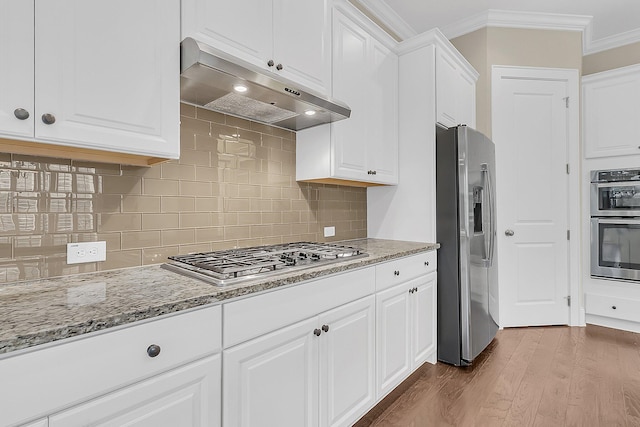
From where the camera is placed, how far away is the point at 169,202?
1657 mm

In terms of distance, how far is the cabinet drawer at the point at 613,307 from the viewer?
3174mm

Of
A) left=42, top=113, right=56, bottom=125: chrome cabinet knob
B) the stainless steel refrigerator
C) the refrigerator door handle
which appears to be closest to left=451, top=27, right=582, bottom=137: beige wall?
the refrigerator door handle

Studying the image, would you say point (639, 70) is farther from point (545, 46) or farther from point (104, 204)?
point (104, 204)

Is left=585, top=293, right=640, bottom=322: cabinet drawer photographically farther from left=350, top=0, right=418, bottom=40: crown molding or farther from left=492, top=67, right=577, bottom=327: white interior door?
left=350, top=0, right=418, bottom=40: crown molding

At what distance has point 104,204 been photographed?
145 centimetres

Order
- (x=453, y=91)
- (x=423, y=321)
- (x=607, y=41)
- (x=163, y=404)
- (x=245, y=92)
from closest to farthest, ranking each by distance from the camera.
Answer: (x=163, y=404), (x=245, y=92), (x=423, y=321), (x=453, y=91), (x=607, y=41)

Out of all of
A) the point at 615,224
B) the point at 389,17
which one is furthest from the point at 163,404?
the point at 615,224

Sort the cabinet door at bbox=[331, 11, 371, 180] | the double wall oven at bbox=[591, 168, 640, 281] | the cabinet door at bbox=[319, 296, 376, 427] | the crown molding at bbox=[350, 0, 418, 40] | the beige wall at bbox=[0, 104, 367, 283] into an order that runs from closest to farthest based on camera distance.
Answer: the beige wall at bbox=[0, 104, 367, 283]
the cabinet door at bbox=[319, 296, 376, 427]
the cabinet door at bbox=[331, 11, 371, 180]
the crown molding at bbox=[350, 0, 418, 40]
the double wall oven at bbox=[591, 168, 640, 281]

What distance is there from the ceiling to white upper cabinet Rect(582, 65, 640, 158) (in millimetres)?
525

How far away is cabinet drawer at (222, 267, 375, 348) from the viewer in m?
1.16

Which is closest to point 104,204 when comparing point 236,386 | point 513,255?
point 236,386

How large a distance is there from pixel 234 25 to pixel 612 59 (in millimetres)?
4336

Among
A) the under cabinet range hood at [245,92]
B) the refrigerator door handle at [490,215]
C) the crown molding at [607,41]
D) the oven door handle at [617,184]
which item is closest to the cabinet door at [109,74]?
the under cabinet range hood at [245,92]

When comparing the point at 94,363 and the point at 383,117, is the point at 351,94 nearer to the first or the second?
the point at 383,117
